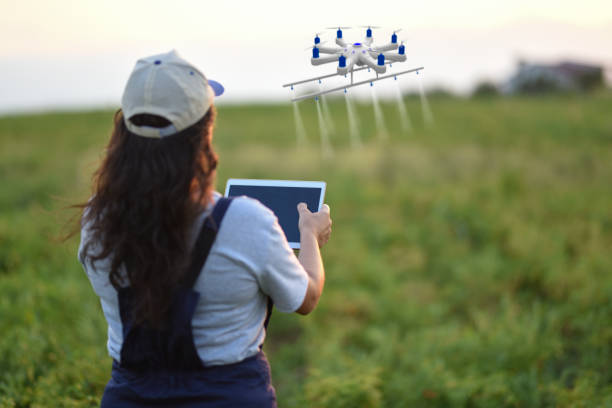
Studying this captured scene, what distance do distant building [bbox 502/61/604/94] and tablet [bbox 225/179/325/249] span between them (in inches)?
1329

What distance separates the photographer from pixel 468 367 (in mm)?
4172

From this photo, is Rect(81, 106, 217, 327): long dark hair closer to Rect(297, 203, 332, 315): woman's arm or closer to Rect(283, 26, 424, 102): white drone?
Rect(297, 203, 332, 315): woman's arm

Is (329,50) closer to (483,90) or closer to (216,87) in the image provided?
(216,87)

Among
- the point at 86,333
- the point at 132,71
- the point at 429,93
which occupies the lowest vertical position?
the point at 429,93

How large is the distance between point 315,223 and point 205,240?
1.63ft

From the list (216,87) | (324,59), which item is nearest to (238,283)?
(216,87)

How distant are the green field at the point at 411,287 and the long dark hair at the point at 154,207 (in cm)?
50

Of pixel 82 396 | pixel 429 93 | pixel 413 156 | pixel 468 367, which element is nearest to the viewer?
pixel 82 396

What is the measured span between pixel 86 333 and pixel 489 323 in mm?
3887

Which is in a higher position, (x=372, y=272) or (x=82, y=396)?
(x=82, y=396)

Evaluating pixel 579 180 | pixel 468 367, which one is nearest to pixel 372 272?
pixel 468 367

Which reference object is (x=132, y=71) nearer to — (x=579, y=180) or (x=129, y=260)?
(x=129, y=260)

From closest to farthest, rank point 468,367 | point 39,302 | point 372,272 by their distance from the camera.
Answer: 1. point 468,367
2. point 39,302
3. point 372,272

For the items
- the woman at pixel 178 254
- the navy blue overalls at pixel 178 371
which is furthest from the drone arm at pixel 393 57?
the navy blue overalls at pixel 178 371
